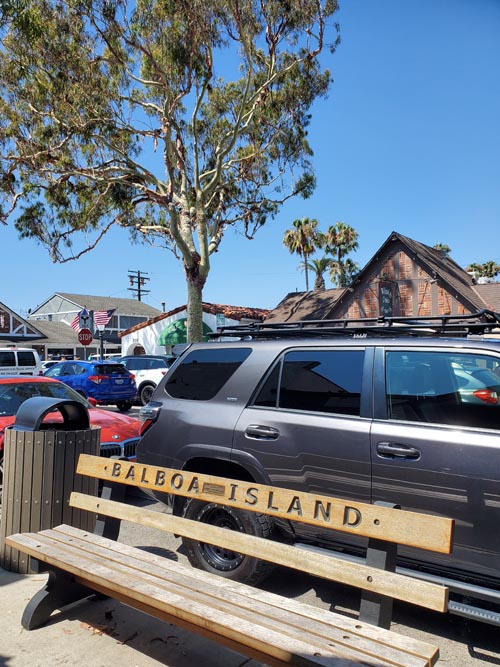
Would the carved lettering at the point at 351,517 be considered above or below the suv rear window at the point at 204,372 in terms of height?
below

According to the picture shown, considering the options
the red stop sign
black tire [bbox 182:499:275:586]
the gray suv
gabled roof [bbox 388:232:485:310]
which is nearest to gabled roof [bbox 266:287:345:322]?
gabled roof [bbox 388:232:485:310]

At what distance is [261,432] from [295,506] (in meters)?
1.17

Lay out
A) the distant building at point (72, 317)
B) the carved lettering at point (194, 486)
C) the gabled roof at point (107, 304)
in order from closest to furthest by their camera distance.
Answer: the carved lettering at point (194, 486) < the distant building at point (72, 317) < the gabled roof at point (107, 304)

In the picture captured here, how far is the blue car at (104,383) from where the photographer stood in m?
17.4

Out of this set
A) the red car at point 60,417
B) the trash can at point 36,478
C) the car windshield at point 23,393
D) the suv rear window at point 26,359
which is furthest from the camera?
the suv rear window at point 26,359

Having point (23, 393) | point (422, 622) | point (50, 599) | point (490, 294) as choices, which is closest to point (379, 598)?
point (422, 622)

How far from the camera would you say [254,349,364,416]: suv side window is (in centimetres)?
385

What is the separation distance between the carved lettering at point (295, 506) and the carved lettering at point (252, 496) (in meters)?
0.23

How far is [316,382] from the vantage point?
406 cm

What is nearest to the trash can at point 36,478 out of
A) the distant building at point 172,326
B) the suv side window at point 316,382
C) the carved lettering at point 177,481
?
the carved lettering at point 177,481

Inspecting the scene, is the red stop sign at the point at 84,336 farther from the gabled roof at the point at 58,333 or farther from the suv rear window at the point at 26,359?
the gabled roof at the point at 58,333

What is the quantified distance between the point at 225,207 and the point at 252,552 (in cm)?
2130

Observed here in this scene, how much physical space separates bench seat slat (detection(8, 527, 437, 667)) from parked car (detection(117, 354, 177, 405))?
15.8 metres

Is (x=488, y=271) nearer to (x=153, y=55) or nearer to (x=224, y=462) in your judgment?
(x=153, y=55)
